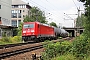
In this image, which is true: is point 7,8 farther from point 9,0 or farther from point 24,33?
point 24,33

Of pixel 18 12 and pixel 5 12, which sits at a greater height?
pixel 18 12

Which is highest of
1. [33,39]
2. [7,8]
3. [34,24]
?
[7,8]

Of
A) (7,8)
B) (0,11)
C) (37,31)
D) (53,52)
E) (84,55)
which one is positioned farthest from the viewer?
(7,8)

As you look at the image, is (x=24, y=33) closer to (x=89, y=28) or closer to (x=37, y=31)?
(x=37, y=31)

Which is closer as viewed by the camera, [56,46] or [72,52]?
[72,52]

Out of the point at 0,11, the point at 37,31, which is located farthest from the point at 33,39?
the point at 0,11

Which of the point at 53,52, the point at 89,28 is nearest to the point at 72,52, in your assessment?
the point at 53,52

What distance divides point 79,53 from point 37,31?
70.0 feet

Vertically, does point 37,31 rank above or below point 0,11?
below

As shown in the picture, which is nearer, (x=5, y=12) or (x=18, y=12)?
(x=5, y=12)

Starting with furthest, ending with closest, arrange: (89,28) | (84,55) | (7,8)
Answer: (7,8)
(89,28)
(84,55)

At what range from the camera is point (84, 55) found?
1134 centimetres

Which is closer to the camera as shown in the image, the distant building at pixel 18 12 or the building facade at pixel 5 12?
the building facade at pixel 5 12

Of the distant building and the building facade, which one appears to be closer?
the building facade
